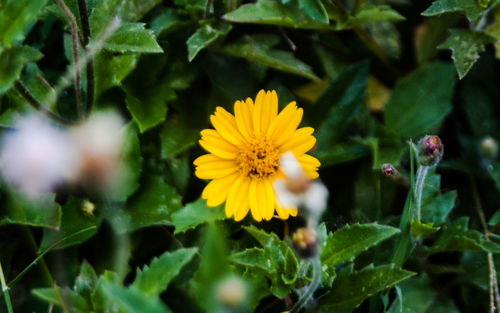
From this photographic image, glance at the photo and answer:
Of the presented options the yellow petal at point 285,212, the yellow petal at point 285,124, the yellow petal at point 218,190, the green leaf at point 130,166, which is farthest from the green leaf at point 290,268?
the green leaf at point 130,166

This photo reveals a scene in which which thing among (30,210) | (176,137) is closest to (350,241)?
(176,137)

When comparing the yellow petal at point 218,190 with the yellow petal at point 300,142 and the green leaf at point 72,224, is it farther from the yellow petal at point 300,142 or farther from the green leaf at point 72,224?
the green leaf at point 72,224

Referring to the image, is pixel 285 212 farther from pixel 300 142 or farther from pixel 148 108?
pixel 148 108

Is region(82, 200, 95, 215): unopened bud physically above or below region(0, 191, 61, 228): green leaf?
below

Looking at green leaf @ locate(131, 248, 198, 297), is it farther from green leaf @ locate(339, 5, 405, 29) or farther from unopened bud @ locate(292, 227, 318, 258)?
green leaf @ locate(339, 5, 405, 29)

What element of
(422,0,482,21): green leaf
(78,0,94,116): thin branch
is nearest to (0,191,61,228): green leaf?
(78,0,94,116): thin branch

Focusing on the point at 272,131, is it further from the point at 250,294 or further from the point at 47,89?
the point at 47,89

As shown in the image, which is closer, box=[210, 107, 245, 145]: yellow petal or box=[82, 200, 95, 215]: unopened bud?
box=[210, 107, 245, 145]: yellow petal
